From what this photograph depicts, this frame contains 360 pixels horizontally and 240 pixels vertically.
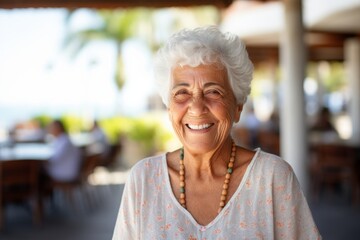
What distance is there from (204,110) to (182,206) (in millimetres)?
326

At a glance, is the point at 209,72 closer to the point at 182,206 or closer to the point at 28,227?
the point at 182,206

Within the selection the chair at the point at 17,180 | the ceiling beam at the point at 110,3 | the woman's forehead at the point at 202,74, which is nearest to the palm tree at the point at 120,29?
the chair at the point at 17,180

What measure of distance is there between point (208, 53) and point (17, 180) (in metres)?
5.65

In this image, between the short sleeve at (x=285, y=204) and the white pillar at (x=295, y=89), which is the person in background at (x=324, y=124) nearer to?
the white pillar at (x=295, y=89)

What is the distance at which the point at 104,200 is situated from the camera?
903 cm

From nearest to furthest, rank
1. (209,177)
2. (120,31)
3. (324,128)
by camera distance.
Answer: (209,177) < (324,128) < (120,31)

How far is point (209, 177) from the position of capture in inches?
72.9

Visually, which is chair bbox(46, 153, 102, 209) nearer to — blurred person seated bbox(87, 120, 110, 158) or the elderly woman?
blurred person seated bbox(87, 120, 110, 158)

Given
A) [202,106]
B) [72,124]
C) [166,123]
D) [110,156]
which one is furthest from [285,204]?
[72,124]

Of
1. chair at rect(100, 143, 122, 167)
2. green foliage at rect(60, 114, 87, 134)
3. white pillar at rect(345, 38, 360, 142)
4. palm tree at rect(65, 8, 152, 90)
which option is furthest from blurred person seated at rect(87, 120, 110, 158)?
palm tree at rect(65, 8, 152, 90)

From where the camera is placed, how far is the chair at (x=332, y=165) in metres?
7.91

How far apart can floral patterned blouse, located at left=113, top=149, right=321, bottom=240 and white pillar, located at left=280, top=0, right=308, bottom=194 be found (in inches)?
205

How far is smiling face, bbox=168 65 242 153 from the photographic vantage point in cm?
176

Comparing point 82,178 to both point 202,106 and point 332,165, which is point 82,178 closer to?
point 332,165
